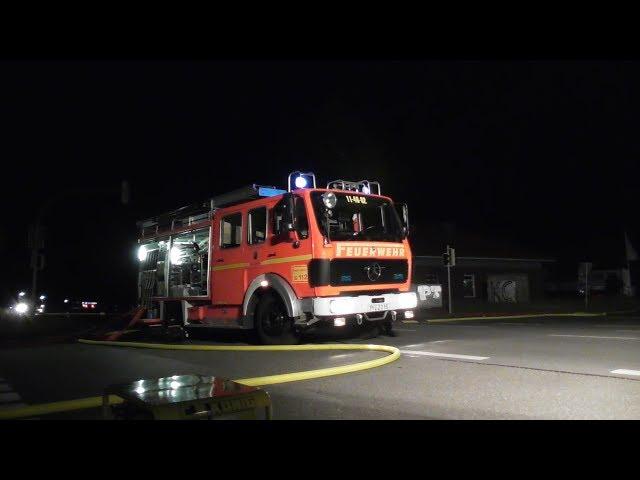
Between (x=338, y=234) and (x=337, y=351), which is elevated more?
(x=338, y=234)

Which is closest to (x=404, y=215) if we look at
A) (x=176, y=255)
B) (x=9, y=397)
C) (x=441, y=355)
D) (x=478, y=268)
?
(x=441, y=355)

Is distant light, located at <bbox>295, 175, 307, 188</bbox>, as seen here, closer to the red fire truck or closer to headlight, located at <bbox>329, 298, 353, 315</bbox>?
the red fire truck

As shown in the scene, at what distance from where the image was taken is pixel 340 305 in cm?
877

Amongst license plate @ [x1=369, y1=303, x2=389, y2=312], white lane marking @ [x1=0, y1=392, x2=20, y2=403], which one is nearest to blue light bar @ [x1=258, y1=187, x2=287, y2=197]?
license plate @ [x1=369, y1=303, x2=389, y2=312]

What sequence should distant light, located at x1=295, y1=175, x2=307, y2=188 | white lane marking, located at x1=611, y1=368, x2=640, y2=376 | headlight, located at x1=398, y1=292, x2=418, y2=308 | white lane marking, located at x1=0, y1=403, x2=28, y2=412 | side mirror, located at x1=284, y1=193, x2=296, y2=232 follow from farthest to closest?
1. headlight, located at x1=398, y1=292, x2=418, y2=308
2. distant light, located at x1=295, y1=175, x2=307, y2=188
3. side mirror, located at x1=284, y1=193, x2=296, y2=232
4. white lane marking, located at x1=611, y1=368, x2=640, y2=376
5. white lane marking, located at x1=0, y1=403, x2=28, y2=412

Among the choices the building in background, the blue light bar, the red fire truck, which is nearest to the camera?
the red fire truck

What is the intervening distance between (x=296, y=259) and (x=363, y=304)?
137cm

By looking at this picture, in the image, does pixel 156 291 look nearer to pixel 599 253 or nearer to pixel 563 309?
pixel 563 309

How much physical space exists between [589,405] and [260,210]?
21.9ft

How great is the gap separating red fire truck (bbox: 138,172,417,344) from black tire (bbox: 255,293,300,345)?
2 cm

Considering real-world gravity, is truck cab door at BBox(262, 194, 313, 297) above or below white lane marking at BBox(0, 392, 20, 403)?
above

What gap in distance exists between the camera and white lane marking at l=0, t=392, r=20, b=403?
5567 mm
